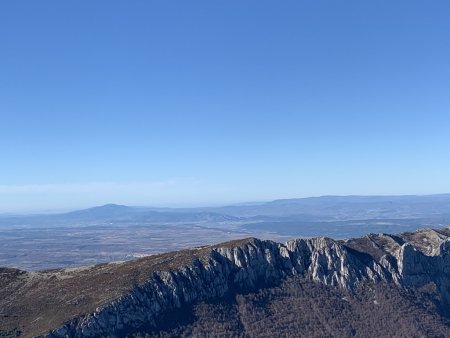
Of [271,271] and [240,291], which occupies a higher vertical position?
[271,271]

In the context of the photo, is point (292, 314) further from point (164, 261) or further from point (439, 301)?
point (439, 301)

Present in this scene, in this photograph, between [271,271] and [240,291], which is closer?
[240,291]

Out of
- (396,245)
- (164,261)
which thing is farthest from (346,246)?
(164,261)

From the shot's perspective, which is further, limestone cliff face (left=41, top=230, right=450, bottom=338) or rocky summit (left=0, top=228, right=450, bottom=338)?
limestone cliff face (left=41, top=230, right=450, bottom=338)

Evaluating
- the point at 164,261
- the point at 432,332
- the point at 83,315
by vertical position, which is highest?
the point at 164,261
